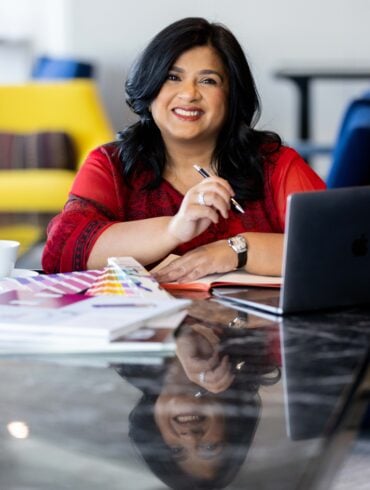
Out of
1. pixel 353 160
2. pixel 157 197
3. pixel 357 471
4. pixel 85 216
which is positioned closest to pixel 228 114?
pixel 157 197

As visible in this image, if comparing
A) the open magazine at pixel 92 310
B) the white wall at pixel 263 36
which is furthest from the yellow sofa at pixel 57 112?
the open magazine at pixel 92 310

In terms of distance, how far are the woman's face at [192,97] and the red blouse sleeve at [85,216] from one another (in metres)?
0.15

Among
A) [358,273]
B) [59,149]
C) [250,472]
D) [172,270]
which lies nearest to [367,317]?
[358,273]

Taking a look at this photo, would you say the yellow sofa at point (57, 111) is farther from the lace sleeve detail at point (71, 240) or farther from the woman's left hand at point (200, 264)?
the woman's left hand at point (200, 264)

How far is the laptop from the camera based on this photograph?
4.68 ft

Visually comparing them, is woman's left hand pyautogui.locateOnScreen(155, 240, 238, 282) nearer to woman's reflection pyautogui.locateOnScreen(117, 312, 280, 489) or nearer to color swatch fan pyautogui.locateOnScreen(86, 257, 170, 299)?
color swatch fan pyautogui.locateOnScreen(86, 257, 170, 299)

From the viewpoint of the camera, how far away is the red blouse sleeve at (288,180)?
2.09m

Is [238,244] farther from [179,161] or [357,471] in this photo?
[357,471]

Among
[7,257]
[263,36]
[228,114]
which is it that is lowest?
[263,36]

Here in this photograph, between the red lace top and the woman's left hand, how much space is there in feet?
0.75

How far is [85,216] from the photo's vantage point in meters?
1.98

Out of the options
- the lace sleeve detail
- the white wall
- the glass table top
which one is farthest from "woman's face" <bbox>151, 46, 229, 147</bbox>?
the white wall

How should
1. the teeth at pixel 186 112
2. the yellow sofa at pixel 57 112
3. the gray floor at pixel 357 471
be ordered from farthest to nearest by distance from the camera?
the yellow sofa at pixel 57 112, the gray floor at pixel 357 471, the teeth at pixel 186 112

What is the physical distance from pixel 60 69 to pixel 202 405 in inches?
199
